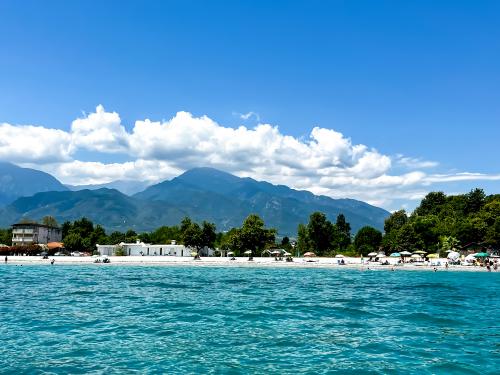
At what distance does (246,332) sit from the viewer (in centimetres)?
2734

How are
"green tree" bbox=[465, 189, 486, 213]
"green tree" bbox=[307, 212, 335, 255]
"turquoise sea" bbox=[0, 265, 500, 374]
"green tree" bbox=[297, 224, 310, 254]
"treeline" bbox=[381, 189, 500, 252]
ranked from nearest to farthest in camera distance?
"turquoise sea" bbox=[0, 265, 500, 374], "treeline" bbox=[381, 189, 500, 252], "green tree" bbox=[307, 212, 335, 255], "green tree" bbox=[297, 224, 310, 254], "green tree" bbox=[465, 189, 486, 213]

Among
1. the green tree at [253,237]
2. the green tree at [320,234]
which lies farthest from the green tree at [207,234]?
the green tree at [320,234]

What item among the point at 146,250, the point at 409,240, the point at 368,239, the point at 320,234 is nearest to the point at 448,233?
the point at 409,240

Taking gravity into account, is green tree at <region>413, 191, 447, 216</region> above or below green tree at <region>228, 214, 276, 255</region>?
above

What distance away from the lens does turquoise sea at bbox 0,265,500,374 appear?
20.1 metres

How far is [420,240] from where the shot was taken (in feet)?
396

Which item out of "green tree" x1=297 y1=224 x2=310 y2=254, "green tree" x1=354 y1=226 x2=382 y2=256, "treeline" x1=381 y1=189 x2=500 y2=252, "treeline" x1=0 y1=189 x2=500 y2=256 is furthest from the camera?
"green tree" x1=354 y1=226 x2=382 y2=256

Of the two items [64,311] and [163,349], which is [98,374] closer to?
[163,349]

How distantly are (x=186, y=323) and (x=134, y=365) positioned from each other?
10764 mm

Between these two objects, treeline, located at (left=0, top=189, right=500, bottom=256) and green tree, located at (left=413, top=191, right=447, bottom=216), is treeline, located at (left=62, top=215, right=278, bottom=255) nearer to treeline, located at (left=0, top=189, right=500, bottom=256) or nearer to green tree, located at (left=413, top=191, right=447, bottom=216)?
treeline, located at (left=0, top=189, right=500, bottom=256)

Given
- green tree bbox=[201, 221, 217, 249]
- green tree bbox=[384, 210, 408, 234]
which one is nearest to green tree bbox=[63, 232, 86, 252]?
green tree bbox=[201, 221, 217, 249]

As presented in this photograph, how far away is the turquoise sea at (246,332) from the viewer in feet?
65.9

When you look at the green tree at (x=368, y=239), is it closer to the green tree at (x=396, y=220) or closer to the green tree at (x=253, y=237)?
the green tree at (x=396, y=220)

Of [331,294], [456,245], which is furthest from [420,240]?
[331,294]
